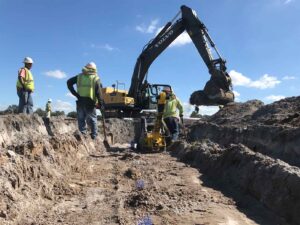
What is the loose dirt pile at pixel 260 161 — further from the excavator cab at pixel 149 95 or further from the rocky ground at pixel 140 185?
the excavator cab at pixel 149 95

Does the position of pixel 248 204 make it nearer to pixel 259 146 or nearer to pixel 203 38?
pixel 259 146

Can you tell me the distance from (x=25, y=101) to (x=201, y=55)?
1155 cm

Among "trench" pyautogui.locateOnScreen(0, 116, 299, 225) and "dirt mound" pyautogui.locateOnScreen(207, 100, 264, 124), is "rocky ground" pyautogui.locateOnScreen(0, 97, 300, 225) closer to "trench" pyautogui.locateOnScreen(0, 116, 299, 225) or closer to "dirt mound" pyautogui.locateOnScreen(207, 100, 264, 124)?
"trench" pyautogui.locateOnScreen(0, 116, 299, 225)

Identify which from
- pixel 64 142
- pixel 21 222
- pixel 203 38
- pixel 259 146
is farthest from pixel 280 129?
pixel 203 38

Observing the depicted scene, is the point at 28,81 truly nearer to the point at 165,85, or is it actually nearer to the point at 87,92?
the point at 87,92

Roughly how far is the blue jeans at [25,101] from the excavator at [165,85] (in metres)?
9.31

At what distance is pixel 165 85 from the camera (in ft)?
65.0

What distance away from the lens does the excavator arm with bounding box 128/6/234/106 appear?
20094mm

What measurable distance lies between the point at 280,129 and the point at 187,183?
440cm

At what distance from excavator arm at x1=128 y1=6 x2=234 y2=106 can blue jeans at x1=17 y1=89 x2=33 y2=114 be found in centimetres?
989

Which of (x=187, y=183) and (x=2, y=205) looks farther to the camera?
(x=187, y=183)

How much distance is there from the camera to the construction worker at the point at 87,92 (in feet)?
35.9

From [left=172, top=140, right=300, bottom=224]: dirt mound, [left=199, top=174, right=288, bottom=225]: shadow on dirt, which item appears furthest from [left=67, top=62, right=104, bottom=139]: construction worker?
[left=199, top=174, right=288, bottom=225]: shadow on dirt

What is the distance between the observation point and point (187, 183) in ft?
22.7
